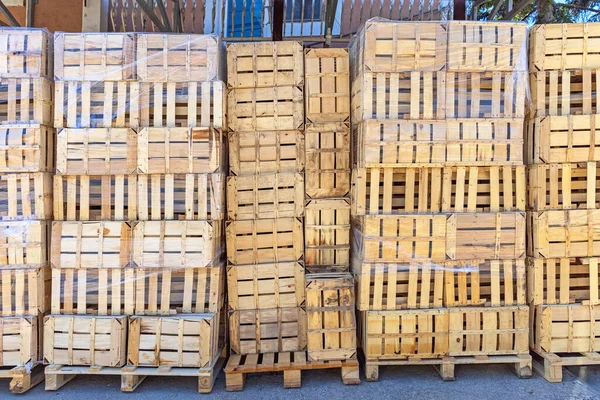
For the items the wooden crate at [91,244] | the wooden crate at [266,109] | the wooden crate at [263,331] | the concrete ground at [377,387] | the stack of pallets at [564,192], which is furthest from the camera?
the wooden crate at [266,109]

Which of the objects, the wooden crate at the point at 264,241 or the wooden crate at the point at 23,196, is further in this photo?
the wooden crate at the point at 264,241

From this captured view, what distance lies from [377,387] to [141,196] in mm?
4069

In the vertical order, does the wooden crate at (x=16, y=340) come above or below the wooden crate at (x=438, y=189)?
below

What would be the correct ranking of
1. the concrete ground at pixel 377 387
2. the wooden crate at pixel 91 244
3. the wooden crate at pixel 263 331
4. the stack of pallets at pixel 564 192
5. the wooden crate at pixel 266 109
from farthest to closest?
the wooden crate at pixel 266 109, the wooden crate at pixel 263 331, the stack of pallets at pixel 564 192, the wooden crate at pixel 91 244, the concrete ground at pixel 377 387

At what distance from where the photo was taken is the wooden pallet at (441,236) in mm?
5676

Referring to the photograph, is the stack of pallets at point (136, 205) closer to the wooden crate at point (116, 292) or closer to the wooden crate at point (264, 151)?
the wooden crate at point (116, 292)

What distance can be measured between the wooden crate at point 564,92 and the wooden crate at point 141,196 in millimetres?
4540

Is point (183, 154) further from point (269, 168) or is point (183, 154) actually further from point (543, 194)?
point (543, 194)

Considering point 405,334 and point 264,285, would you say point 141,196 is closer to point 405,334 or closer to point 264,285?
point 264,285

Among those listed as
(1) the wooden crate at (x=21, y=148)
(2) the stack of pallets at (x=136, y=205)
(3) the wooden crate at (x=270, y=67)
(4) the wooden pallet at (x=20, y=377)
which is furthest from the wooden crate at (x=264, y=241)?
(4) the wooden pallet at (x=20, y=377)

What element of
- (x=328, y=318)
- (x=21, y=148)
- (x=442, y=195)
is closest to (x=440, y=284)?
(x=442, y=195)

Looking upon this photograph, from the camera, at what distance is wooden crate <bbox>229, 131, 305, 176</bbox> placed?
617 centimetres

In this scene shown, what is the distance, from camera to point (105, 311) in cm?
571

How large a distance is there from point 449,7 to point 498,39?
415cm
